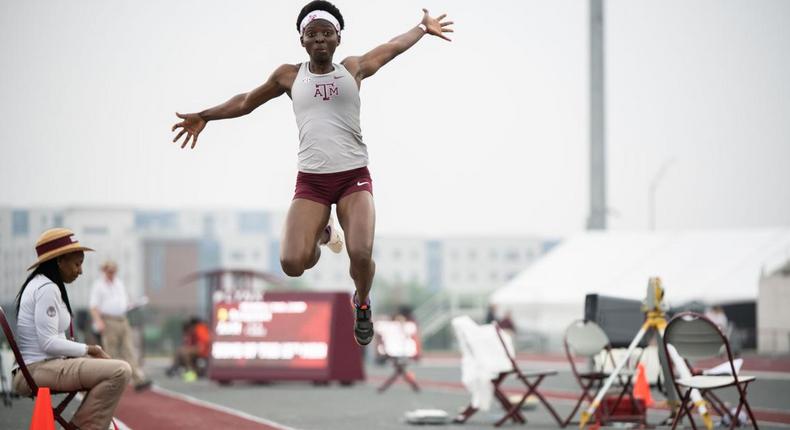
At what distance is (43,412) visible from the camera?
26.0 ft

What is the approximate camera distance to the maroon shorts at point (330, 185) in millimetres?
8570

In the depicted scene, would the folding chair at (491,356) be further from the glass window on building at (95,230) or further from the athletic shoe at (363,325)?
the glass window on building at (95,230)

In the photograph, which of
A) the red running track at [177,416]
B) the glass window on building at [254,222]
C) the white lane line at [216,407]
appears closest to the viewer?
the red running track at [177,416]

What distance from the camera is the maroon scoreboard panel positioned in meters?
22.8

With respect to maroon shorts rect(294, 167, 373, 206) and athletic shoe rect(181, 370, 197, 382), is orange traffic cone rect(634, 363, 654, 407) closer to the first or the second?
maroon shorts rect(294, 167, 373, 206)

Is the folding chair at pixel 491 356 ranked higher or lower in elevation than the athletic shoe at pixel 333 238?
lower

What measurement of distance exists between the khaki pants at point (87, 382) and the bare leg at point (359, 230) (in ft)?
5.78

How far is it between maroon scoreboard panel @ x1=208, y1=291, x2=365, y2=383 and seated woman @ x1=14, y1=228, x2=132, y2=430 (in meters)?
14.5

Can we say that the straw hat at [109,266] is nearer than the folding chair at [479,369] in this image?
No

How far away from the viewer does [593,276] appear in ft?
142

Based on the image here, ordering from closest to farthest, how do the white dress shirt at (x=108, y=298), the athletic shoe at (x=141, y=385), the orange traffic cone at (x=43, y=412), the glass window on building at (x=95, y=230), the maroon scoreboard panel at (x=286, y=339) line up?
the orange traffic cone at (x=43, y=412) < the white dress shirt at (x=108, y=298) < the athletic shoe at (x=141, y=385) < the maroon scoreboard panel at (x=286, y=339) < the glass window on building at (x=95, y=230)

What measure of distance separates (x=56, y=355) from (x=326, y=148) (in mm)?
2319

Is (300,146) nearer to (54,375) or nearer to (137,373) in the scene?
(54,375)

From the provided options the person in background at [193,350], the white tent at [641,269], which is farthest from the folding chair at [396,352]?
the white tent at [641,269]
